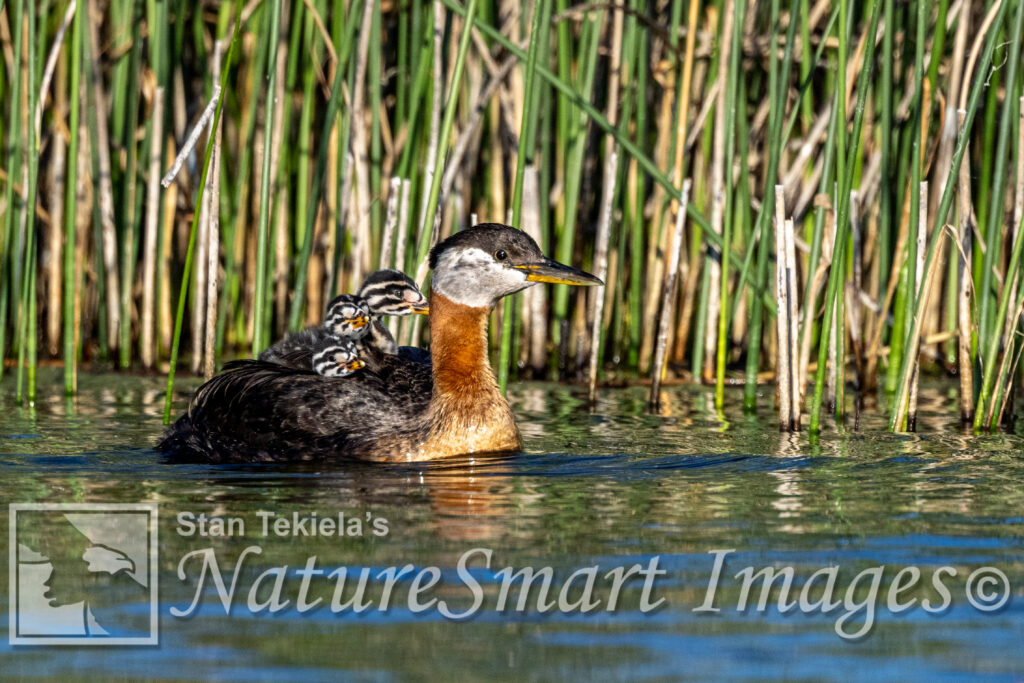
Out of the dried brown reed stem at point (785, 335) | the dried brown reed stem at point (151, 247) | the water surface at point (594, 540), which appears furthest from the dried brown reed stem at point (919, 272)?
the dried brown reed stem at point (151, 247)

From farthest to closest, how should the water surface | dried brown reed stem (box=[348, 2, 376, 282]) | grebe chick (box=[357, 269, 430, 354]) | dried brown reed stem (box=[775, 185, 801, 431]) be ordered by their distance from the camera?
dried brown reed stem (box=[348, 2, 376, 282]) < grebe chick (box=[357, 269, 430, 354]) < dried brown reed stem (box=[775, 185, 801, 431]) < the water surface

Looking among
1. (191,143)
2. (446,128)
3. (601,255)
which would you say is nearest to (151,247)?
(191,143)

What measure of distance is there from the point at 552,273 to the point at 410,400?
3.10ft

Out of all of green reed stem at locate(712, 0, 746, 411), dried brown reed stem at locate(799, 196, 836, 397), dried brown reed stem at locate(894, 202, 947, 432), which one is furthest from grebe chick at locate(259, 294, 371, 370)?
dried brown reed stem at locate(894, 202, 947, 432)

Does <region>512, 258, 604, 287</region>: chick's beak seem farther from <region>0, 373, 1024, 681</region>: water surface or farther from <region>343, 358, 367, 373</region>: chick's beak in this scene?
<region>343, 358, 367, 373</region>: chick's beak

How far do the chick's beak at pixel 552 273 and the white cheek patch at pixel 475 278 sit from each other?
0.03m

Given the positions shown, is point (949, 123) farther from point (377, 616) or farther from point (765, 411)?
point (377, 616)

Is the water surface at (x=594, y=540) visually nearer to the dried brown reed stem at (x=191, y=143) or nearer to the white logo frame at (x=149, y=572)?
the white logo frame at (x=149, y=572)

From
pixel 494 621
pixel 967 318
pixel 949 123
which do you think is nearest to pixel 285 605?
pixel 494 621

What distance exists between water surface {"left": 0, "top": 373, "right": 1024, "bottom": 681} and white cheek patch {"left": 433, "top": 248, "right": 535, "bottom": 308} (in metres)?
0.78

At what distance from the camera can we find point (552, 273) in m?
6.99

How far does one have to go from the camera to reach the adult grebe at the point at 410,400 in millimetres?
6852

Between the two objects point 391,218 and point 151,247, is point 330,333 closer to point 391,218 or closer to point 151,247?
point 391,218

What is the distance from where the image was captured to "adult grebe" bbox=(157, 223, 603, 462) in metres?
6.85
